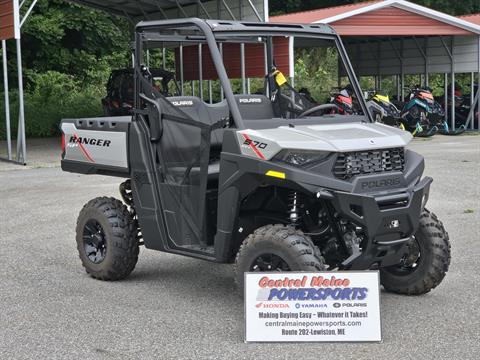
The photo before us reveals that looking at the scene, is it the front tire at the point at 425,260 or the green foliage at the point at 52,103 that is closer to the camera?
the front tire at the point at 425,260

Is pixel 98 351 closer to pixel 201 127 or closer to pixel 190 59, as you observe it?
pixel 201 127

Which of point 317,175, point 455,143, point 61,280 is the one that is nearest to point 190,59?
point 455,143

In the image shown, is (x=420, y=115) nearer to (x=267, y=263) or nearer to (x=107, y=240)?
(x=107, y=240)

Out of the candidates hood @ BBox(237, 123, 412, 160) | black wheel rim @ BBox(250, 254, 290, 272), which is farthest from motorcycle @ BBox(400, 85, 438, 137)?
black wheel rim @ BBox(250, 254, 290, 272)

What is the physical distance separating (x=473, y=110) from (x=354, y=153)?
1886 centimetres

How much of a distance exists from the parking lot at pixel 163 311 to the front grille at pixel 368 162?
1.00 m

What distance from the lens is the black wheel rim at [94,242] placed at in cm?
691

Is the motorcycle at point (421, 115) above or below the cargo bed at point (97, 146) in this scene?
below

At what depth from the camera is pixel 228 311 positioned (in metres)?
5.94

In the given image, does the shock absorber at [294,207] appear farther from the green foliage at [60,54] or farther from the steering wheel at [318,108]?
the green foliage at [60,54]

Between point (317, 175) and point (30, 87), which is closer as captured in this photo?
point (317, 175)

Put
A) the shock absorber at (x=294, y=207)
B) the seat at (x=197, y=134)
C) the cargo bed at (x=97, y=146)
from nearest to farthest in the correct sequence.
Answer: the shock absorber at (x=294, y=207) → the seat at (x=197, y=134) → the cargo bed at (x=97, y=146)

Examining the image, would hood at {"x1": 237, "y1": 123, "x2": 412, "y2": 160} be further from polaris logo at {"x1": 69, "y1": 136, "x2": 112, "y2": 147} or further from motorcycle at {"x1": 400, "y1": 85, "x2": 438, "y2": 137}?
motorcycle at {"x1": 400, "y1": 85, "x2": 438, "y2": 137}

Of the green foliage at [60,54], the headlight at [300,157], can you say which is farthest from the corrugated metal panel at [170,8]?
the headlight at [300,157]
